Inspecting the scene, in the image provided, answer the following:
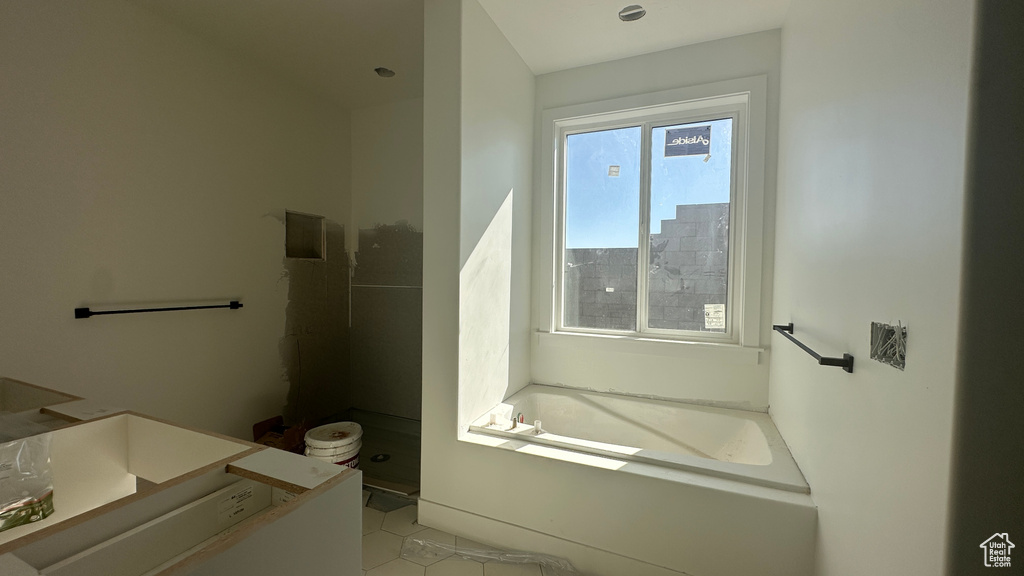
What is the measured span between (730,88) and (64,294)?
339 cm

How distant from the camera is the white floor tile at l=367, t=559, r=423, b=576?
156 cm

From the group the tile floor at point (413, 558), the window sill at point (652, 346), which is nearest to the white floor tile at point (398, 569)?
the tile floor at point (413, 558)

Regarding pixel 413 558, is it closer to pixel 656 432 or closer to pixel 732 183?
pixel 656 432

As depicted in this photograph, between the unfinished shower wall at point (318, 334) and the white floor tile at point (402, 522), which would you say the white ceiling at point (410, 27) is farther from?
the white floor tile at point (402, 522)

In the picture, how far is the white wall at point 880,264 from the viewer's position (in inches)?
28.1

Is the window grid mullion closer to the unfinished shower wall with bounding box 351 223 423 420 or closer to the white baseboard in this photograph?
the white baseboard

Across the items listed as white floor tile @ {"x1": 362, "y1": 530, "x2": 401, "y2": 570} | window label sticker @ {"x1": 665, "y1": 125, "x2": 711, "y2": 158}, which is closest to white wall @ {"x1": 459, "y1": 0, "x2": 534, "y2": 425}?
white floor tile @ {"x1": 362, "y1": 530, "x2": 401, "y2": 570}

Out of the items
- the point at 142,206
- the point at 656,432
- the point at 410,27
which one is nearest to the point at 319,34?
the point at 410,27

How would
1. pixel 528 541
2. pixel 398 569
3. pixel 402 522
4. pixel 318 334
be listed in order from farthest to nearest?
pixel 318 334, pixel 402 522, pixel 528 541, pixel 398 569

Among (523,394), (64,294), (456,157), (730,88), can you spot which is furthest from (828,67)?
(64,294)

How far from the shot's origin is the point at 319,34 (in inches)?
86.9

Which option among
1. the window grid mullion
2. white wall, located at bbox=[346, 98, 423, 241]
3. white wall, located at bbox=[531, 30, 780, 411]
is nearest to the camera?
white wall, located at bbox=[531, 30, 780, 411]

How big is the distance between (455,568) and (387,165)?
273cm

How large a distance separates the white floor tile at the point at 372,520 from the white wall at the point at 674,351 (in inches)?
47.3
